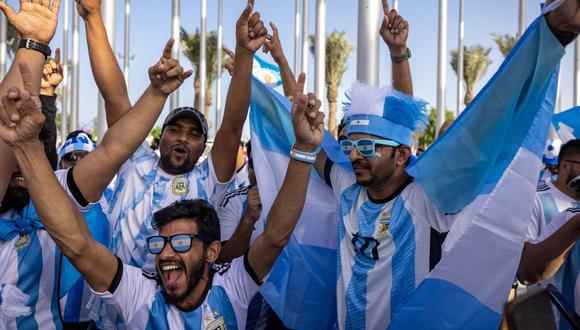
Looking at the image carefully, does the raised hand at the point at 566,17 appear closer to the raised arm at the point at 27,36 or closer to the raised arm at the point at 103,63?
the raised arm at the point at 27,36

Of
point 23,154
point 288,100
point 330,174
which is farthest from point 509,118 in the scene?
point 23,154

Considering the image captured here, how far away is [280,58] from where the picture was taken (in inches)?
169

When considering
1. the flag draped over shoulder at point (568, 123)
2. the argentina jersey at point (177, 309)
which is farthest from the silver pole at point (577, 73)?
the argentina jersey at point (177, 309)

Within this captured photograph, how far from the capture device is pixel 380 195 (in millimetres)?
3584

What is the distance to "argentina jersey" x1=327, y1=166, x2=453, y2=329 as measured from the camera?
331 centimetres

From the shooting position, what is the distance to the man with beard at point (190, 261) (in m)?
2.99

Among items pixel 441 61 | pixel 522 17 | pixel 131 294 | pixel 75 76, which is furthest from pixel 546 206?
pixel 75 76

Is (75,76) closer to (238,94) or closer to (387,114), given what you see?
(238,94)

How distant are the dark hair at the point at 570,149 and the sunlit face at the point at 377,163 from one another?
1.59 meters

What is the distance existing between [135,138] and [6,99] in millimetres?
722

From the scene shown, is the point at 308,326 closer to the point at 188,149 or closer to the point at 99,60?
the point at 188,149

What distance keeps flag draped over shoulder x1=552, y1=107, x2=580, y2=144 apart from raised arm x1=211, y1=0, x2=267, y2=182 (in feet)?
7.00

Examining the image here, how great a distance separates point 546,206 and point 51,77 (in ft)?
10.4

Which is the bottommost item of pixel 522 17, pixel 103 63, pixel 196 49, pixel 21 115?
pixel 21 115
